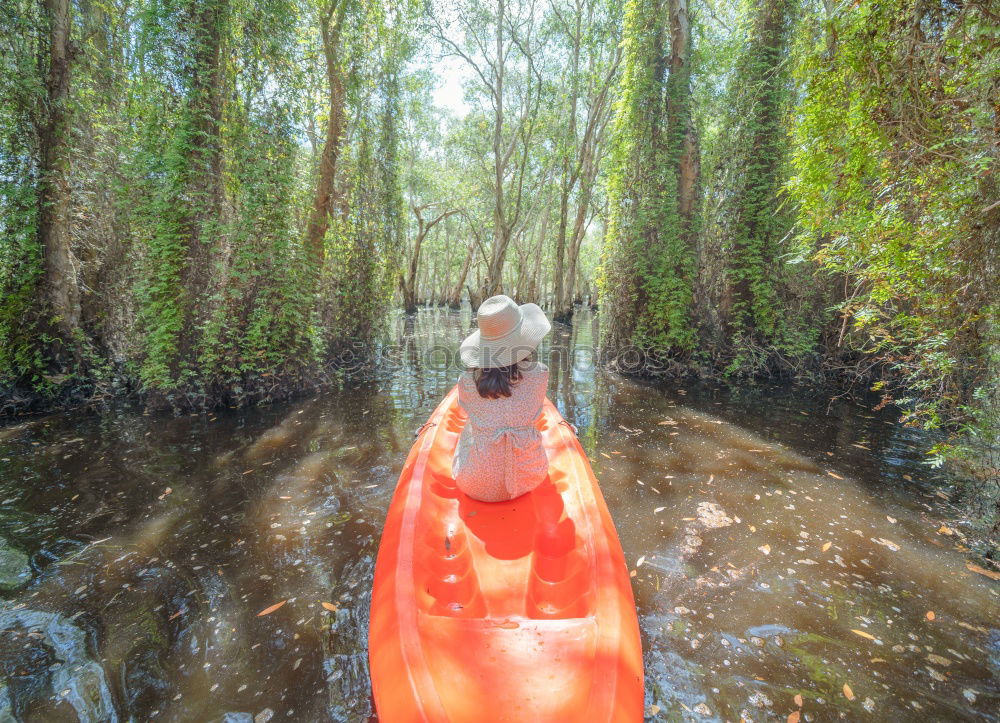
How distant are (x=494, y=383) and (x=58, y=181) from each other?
801cm

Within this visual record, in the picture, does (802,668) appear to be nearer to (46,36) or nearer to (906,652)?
(906,652)

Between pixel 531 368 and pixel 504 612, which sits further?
pixel 531 368

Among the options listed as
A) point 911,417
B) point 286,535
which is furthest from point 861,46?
point 286,535

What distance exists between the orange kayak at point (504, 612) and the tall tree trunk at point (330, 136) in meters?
6.14

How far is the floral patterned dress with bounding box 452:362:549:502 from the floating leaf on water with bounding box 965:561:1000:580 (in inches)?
128

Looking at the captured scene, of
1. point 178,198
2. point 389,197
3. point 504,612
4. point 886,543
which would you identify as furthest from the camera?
point 389,197

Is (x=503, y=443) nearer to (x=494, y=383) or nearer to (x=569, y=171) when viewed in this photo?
(x=494, y=383)

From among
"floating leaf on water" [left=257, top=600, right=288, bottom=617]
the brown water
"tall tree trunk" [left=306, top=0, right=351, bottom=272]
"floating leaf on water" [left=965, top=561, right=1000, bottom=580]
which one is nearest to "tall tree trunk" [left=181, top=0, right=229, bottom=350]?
"tall tree trunk" [left=306, top=0, right=351, bottom=272]

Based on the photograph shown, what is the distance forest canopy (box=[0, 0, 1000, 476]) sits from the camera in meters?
2.88

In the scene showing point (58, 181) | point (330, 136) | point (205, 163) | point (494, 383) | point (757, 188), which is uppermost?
point (330, 136)

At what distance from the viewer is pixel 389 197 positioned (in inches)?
359

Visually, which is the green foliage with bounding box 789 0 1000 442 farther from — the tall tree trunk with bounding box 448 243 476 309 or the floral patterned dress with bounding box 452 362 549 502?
the tall tree trunk with bounding box 448 243 476 309

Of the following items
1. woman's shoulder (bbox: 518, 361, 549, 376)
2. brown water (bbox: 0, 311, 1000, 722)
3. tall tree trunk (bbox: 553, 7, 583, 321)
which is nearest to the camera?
brown water (bbox: 0, 311, 1000, 722)

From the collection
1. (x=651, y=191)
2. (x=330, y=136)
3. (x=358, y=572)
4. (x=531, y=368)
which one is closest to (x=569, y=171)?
(x=651, y=191)
